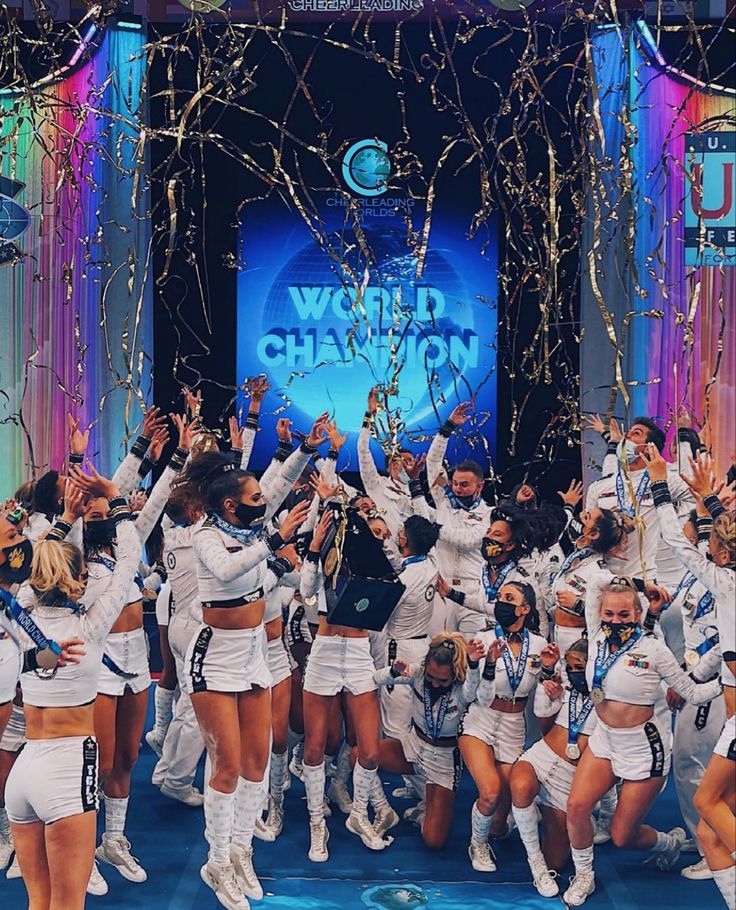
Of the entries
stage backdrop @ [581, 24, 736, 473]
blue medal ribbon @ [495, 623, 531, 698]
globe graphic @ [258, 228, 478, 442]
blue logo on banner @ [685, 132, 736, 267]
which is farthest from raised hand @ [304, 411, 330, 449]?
blue logo on banner @ [685, 132, 736, 267]

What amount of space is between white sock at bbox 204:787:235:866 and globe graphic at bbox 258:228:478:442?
5.06 m

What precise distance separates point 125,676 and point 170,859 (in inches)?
31.8

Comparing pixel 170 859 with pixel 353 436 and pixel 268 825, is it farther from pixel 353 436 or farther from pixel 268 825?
pixel 353 436

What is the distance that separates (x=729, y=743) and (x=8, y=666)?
239 cm

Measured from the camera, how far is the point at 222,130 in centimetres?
901

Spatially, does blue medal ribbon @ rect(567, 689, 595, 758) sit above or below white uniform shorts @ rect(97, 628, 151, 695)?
below

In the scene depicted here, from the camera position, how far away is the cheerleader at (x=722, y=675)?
12.6ft

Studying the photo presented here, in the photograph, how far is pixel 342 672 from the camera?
198 inches

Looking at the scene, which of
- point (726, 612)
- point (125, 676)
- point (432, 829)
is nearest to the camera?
point (726, 612)

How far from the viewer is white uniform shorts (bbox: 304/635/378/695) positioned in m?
5.03

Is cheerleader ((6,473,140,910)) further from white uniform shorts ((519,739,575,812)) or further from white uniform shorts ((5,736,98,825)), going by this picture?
white uniform shorts ((519,739,575,812))

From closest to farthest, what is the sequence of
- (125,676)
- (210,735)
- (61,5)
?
(210,735), (125,676), (61,5)

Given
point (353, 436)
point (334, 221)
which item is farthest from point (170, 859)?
point (334, 221)

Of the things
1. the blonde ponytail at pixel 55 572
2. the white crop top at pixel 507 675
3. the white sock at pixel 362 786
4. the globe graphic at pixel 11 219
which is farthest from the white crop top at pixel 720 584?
the globe graphic at pixel 11 219
